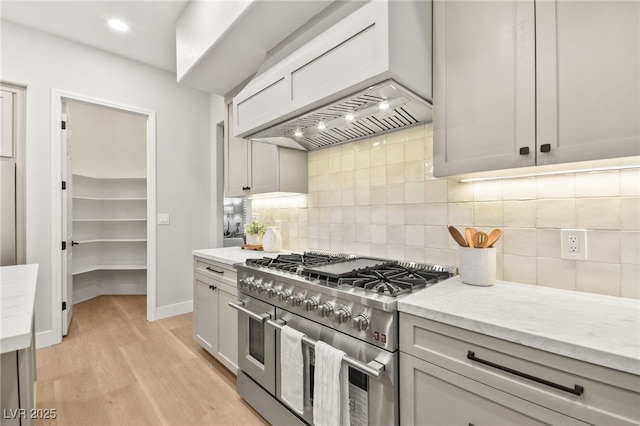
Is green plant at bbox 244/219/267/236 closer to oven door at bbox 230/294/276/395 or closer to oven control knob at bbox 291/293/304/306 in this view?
oven door at bbox 230/294/276/395

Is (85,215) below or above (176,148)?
below

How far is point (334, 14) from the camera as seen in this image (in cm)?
A: 156

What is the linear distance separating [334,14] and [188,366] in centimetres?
266

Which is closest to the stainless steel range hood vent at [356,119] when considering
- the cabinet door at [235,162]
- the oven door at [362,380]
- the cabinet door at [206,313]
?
the cabinet door at [235,162]

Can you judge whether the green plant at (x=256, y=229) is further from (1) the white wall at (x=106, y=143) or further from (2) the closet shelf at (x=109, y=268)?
(1) the white wall at (x=106, y=143)

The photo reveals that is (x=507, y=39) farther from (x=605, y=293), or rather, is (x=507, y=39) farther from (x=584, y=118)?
(x=605, y=293)

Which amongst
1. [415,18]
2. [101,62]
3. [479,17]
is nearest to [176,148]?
[101,62]

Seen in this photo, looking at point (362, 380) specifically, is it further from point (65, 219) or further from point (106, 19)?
point (106, 19)

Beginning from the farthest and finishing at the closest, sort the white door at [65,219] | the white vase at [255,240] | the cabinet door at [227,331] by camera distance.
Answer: the white door at [65,219] → the white vase at [255,240] → the cabinet door at [227,331]

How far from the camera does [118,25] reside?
270 centimetres

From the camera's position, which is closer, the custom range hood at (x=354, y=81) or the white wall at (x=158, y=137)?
the custom range hood at (x=354, y=81)

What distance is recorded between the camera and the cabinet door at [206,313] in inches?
91.1

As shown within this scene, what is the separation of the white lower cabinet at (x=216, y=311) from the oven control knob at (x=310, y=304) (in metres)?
0.79

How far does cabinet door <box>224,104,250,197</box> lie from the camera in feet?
8.73
